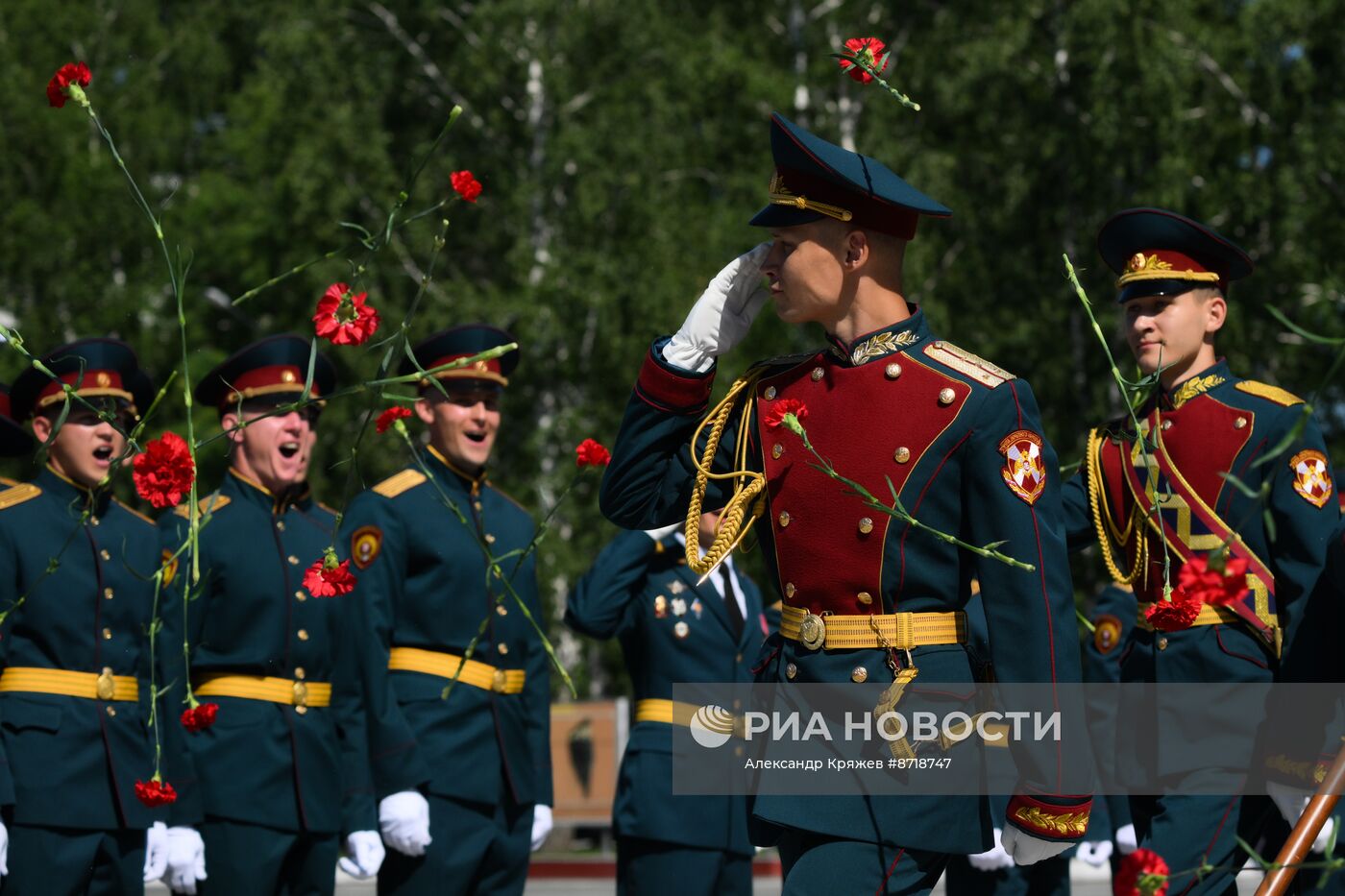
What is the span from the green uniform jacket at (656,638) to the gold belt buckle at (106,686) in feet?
5.98

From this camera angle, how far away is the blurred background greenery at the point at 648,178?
21797 millimetres

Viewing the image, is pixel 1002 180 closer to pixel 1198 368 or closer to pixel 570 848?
pixel 570 848

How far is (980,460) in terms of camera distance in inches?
190

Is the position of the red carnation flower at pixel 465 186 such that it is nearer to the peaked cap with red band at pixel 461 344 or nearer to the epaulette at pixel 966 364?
the epaulette at pixel 966 364

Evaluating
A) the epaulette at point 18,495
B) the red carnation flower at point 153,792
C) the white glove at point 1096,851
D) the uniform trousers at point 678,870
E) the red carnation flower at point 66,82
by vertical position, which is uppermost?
the red carnation flower at point 66,82

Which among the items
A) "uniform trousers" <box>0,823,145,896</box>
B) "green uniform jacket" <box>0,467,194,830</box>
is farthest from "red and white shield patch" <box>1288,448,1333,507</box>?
"uniform trousers" <box>0,823,145,896</box>

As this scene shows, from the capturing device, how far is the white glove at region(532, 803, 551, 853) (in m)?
8.19

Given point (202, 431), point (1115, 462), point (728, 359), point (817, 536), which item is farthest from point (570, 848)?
point (817, 536)

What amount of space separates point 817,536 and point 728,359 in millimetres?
16897

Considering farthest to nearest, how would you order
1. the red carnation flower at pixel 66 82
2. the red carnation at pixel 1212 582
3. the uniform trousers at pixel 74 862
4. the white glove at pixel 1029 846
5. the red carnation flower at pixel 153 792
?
the uniform trousers at pixel 74 862 → the red carnation flower at pixel 153 792 → the red carnation flower at pixel 66 82 → the white glove at pixel 1029 846 → the red carnation at pixel 1212 582

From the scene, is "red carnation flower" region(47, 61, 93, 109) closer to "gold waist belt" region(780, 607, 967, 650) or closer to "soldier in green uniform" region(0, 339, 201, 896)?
"soldier in green uniform" region(0, 339, 201, 896)

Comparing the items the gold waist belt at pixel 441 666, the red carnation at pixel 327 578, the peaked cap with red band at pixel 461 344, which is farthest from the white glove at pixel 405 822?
the red carnation at pixel 327 578

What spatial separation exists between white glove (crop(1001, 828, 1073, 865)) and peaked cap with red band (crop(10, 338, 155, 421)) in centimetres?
404

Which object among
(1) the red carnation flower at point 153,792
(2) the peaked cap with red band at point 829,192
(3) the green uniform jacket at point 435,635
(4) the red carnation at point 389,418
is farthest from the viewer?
(3) the green uniform jacket at point 435,635
